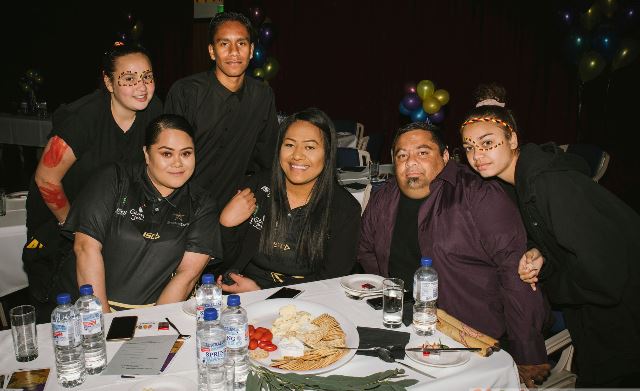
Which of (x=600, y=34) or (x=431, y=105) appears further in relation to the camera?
(x=431, y=105)

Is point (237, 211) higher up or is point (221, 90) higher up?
point (221, 90)

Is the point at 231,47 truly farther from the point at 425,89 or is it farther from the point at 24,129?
the point at 24,129

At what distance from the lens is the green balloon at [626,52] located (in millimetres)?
5918

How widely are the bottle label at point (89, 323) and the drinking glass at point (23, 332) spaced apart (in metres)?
0.20

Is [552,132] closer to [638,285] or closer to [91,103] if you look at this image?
[638,285]

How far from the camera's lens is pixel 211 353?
1.52 m

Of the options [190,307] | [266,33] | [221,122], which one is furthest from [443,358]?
[266,33]

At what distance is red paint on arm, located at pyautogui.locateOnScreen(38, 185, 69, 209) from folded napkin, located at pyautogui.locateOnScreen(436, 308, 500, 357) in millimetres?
2130

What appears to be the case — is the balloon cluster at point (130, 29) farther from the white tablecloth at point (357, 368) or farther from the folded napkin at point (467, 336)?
the folded napkin at point (467, 336)

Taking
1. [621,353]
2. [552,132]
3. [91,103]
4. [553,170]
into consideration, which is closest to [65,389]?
[91,103]

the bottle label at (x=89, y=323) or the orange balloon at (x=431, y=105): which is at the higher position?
the orange balloon at (x=431, y=105)

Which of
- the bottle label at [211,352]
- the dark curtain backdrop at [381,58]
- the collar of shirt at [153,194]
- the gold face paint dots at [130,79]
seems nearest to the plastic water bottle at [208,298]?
the bottle label at [211,352]

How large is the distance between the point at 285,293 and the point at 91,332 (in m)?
0.85

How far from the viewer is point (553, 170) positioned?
208cm
